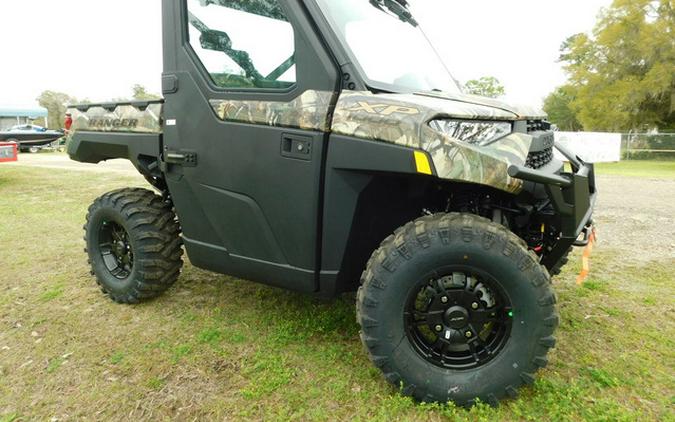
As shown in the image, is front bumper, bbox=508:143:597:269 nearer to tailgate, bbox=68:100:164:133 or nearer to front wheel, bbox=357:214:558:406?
front wheel, bbox=357:214:558:406

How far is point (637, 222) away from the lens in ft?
22.0

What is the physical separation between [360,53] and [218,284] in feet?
8.09

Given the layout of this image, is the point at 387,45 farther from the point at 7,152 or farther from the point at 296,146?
the point at 7,152

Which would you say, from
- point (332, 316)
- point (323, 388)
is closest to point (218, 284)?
point (332, 316)

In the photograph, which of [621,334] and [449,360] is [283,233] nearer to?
[449,360]

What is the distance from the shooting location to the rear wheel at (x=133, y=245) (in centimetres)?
349

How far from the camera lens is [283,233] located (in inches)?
109

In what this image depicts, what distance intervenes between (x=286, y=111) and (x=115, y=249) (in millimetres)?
2162

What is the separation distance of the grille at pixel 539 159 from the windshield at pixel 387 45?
2.53ft

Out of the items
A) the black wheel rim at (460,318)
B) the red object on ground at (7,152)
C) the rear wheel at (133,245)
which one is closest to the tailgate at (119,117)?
the rear wheel at (133,245)

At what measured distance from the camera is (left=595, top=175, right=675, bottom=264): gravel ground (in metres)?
5.21

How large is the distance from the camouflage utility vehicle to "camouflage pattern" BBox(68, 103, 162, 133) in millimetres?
40

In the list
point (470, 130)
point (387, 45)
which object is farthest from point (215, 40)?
point (470, 130)

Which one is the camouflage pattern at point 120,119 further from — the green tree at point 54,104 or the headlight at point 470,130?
the green tree at point 54,104
